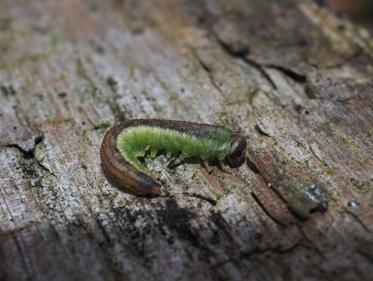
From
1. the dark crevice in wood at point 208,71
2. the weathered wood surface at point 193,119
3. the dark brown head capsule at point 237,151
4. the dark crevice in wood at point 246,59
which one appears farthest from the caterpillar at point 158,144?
the dark crevice in wood at point 246,59

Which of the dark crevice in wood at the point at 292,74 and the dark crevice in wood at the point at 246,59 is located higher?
the dark crevice in wood at the point at 292,74

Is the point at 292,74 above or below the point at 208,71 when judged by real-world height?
above

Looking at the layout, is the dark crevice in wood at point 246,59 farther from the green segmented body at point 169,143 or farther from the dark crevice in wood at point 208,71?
the green segmented body at point 169,143

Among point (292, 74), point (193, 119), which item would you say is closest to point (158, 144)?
point (193, 119)

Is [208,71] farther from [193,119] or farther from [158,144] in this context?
[158,144]

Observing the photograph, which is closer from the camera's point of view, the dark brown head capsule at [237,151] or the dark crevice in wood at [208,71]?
the dark brown head capsule at [237,151]

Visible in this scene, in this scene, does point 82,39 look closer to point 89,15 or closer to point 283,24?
point 89,15

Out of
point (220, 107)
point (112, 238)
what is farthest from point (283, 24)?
point (112, 238)
